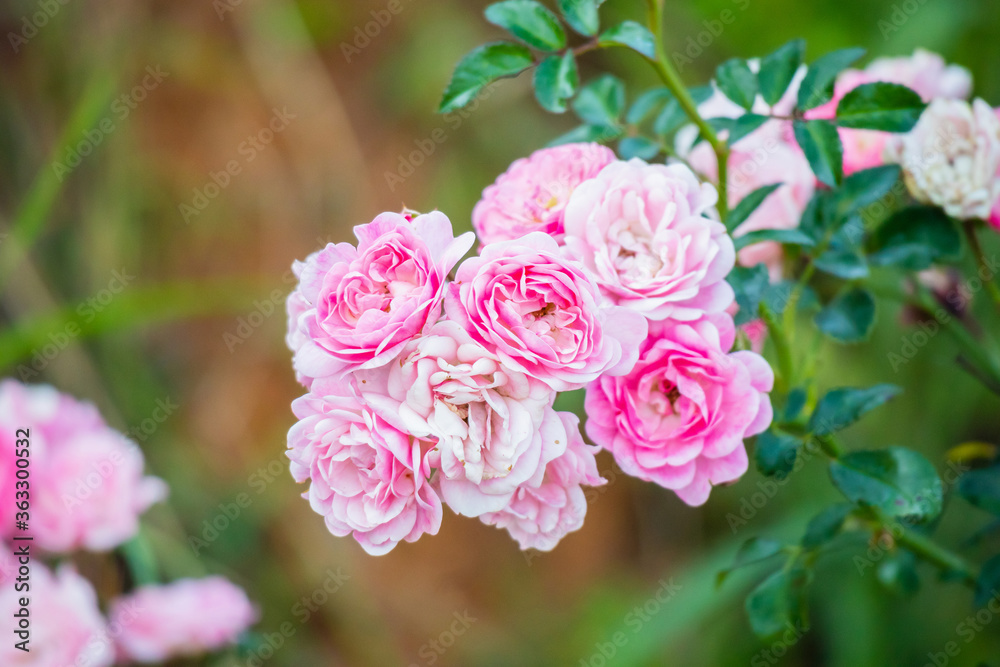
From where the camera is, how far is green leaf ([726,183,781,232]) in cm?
63

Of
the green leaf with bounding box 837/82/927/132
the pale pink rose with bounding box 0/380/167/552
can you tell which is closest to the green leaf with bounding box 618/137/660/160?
the green leaf with bounding box 837/82/927/132

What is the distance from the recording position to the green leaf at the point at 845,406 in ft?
2.04

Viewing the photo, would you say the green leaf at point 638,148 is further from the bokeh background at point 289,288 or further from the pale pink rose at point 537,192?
the bokeh background at point 289,288

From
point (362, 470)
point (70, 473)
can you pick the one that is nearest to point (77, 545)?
point (70, 473)

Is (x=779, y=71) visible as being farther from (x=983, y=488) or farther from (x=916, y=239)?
(x=983, y=488)

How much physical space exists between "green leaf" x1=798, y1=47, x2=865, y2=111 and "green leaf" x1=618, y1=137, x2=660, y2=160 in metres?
0.12

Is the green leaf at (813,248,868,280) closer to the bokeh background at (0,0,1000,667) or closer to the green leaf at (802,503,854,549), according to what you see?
the green leaf at (802,503,854,549)

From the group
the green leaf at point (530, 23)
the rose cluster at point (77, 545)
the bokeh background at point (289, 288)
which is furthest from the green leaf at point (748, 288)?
the bokeh background at point (289, 288)

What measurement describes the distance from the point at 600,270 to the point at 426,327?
126 mm

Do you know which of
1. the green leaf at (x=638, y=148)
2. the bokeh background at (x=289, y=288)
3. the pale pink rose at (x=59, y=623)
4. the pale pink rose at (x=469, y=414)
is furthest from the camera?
the bokeh background at (x=289, y=288)

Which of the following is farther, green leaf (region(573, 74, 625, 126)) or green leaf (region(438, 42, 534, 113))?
green leaf (region(573, 74, 625, 126))

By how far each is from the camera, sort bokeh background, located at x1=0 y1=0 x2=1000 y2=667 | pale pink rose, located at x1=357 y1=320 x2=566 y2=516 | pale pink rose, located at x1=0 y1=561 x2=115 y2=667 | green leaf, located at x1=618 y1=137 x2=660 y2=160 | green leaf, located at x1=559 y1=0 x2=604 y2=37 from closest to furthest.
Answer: pale pink rose, located at x1=357 y1=320 x2=566 y2=516
green leaf, located at x1=559 y1=0 x2=604 y2=37
green leaf, located at x1=618 y1=137 x2=660 y2=160
pale pink rose, located at x1=0 y1=561 x2=115 y2=667
bokeh background, located at x1=0 y1=0 x2=1000 y2=667

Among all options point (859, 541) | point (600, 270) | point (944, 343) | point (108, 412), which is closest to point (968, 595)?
point (944, 343)

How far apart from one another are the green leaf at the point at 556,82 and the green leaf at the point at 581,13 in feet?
0.07
